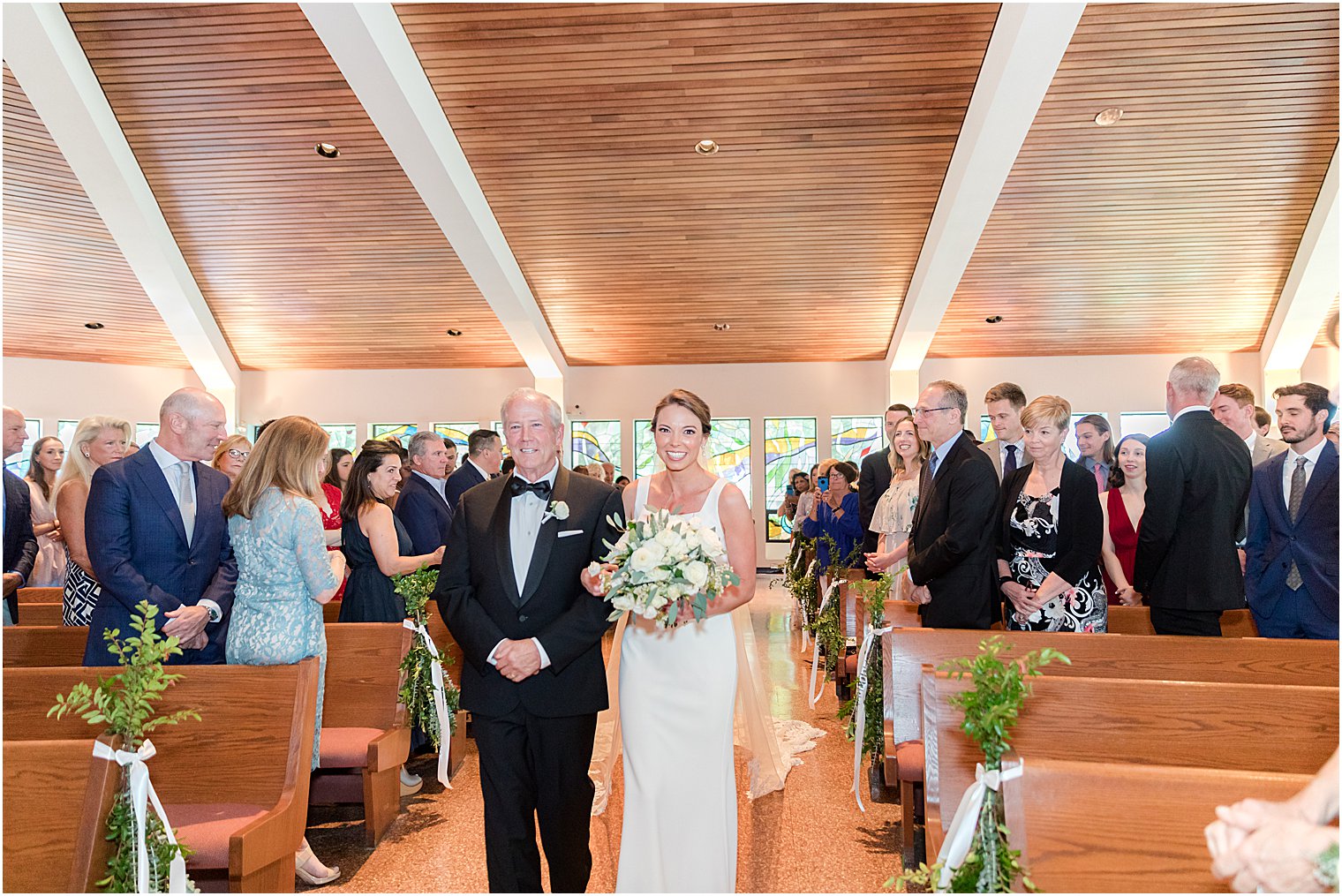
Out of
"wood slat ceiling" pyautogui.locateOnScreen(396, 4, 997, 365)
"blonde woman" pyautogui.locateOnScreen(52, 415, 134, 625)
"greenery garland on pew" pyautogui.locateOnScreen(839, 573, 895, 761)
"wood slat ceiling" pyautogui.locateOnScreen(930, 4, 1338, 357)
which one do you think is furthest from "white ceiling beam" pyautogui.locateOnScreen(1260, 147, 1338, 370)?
"blonde woman" pyautogui.locateOnScreen(52, 415, 134, 625)

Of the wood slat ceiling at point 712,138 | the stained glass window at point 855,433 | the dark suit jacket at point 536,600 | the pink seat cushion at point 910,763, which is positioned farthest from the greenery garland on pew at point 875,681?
the stained glass window at point 855,433

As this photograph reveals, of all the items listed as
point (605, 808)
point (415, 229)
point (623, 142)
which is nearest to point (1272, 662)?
point (605, 808)

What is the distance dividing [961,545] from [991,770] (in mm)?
1925

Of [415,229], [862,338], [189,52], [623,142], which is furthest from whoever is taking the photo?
[862,338]

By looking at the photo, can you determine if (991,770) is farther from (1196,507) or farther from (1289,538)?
(1289,538)

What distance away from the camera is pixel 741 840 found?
157 inches

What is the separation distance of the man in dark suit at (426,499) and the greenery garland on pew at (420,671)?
1.93ft

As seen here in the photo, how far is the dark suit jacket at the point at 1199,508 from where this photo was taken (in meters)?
3.77

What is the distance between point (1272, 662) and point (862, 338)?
11268mm

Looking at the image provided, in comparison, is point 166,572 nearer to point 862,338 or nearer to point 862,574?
point 862,574

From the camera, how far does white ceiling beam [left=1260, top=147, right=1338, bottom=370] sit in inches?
395

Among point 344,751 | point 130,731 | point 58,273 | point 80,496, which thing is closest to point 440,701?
point 344,751

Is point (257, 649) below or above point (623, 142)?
below

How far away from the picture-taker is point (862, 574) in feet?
23.0
